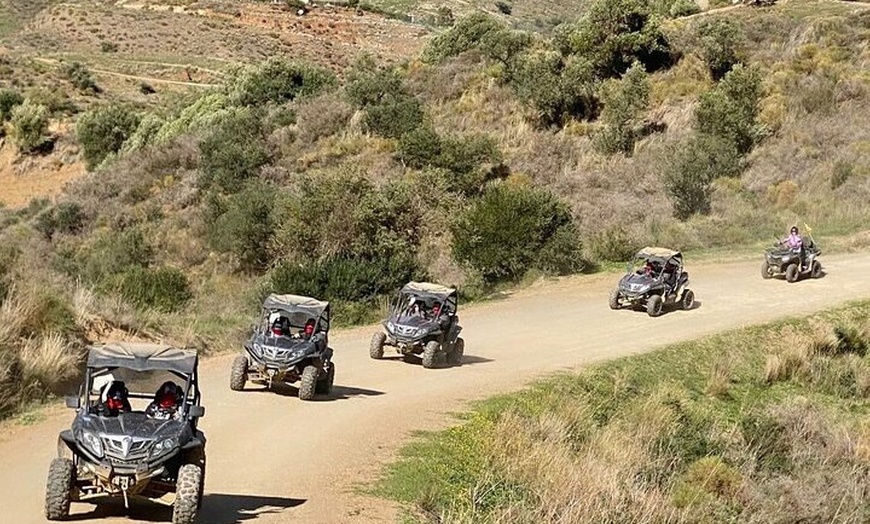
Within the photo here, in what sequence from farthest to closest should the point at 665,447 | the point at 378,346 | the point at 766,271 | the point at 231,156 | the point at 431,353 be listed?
the point at 231,156
the point at 766,271
the point at 378,346
the point at 431,353
the point at 665,447

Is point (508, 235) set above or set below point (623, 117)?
below

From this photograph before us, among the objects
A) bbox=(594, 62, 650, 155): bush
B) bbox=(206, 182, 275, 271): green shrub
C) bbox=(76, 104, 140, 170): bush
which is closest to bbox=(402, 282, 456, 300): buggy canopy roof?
bbox=(206, 182, 275, 271): green shrub

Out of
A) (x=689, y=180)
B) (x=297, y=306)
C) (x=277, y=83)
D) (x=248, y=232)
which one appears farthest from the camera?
(x=277, y=83)

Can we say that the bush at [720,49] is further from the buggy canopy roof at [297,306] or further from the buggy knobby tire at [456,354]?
the buggy canopy roof at [297,306]

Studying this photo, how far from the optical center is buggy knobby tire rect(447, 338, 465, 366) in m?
18.3

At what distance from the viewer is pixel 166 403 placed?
9414 millimetres

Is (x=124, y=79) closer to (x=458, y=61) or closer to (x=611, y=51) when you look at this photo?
(x=458, y=61)

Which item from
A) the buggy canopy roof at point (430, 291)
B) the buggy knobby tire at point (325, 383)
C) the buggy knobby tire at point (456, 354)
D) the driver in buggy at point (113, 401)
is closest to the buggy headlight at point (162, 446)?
the driver in buggy at point (113, 401)

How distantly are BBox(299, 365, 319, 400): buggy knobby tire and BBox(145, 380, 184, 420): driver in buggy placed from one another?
4858 mm

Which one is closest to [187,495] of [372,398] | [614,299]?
[372,398]

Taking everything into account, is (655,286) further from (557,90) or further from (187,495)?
(557,90)

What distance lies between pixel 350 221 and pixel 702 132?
717 inches

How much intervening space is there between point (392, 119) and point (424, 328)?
92.8 ft

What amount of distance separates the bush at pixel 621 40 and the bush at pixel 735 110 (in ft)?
22.2
